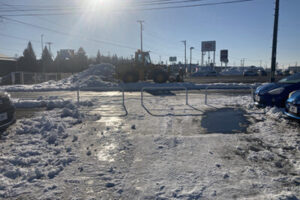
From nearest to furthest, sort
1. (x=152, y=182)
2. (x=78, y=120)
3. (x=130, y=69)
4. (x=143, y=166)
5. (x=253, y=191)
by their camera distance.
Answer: (x=253, y=191) < (x=152, y=182) < (x=143, y=166) < (x=78, y=120) < (x=130, y=69)

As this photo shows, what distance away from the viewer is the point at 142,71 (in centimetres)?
2150

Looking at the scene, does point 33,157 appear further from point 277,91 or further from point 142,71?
point 142,71

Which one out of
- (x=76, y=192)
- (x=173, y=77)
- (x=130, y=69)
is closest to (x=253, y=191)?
(x=76, y=192)

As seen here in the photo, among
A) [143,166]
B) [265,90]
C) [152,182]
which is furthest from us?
[265,90]

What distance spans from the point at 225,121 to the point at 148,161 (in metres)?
3.86

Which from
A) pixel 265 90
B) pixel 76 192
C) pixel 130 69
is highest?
pixel 130 69

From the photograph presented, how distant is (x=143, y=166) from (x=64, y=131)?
3.10 meters

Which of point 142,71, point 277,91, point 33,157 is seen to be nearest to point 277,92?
point 277,91

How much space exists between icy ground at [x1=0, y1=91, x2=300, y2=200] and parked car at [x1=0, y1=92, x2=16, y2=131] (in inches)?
13.9

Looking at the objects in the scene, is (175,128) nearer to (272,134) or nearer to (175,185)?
(272,134)

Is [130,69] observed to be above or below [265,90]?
above

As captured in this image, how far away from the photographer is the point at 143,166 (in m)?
3.93

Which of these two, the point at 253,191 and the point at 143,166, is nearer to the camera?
the point at 253,191

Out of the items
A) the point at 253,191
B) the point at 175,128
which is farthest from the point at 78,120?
the point at 253,191
